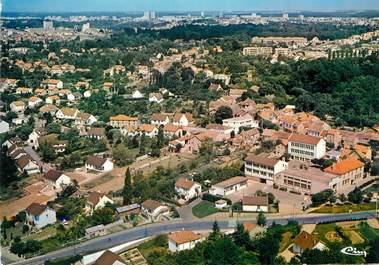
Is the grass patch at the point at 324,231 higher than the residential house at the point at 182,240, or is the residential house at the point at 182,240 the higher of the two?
the residential house at the point at 182,240

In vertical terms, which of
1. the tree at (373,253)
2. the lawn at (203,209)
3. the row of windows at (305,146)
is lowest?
the lawn at (203,209)

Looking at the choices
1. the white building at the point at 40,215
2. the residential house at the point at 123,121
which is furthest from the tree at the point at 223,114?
the white building at the point at 40,215

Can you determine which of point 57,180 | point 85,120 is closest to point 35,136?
point 85,120

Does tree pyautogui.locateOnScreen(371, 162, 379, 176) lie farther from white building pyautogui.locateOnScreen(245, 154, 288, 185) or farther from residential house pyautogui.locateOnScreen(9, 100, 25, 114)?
residential house pyautogui.locateOnScreen(9, 100, 25, 114)

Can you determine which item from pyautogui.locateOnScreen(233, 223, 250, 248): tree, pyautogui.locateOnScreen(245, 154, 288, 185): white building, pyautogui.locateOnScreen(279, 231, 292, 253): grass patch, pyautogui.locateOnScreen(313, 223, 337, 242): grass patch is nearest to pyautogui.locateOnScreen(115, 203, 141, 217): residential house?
pyautogui.locateOnScreen(233, 223, 250, 248): tree

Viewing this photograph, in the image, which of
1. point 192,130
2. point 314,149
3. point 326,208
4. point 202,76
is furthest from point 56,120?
point 326,208

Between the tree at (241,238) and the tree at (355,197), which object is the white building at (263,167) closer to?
the tree at (355,197)

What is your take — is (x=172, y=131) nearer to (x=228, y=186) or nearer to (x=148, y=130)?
(x=148, y=130)
